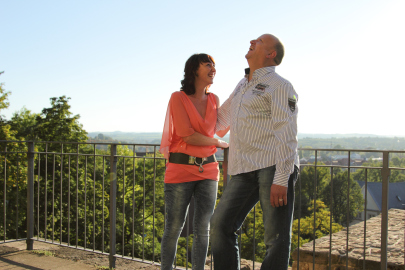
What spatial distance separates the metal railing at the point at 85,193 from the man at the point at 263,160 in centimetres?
81

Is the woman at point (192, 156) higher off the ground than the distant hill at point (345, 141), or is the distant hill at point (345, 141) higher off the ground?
the woman at point (192, 156)

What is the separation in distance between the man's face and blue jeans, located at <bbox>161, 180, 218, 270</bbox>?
0.97m

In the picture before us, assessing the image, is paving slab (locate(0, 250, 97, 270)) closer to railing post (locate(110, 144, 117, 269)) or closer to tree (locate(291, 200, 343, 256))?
railing post (locate(110, 144, 117, 269))

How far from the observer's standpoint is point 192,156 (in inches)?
109

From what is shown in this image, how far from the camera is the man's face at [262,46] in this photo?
7.76ft

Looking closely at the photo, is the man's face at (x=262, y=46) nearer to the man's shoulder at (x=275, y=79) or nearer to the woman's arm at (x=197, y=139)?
the man's shoulder at (x=275, y=79)

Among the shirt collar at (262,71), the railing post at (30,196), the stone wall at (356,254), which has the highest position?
the shirt collar at (262,71)

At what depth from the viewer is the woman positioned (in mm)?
2771

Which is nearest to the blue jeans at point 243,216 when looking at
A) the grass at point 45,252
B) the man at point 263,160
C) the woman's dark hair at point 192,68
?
the man at point 263,160

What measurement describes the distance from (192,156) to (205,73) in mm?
597

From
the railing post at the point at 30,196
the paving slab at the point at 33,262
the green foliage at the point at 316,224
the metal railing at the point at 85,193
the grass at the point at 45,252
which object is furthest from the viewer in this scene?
the railing post at the point at 30,196

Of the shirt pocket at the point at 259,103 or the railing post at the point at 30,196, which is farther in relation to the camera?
the railing post at the point at 30,196

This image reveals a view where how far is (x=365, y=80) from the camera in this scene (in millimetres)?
120938

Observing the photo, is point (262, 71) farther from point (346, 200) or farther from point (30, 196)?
point (30, 196)
